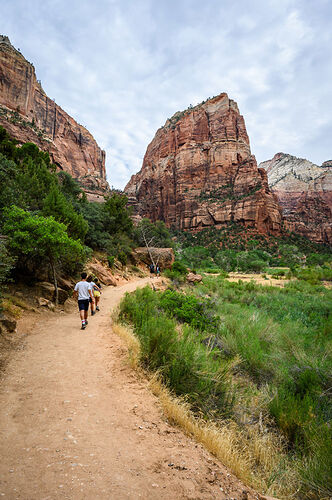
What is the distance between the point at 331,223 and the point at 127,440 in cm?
11756

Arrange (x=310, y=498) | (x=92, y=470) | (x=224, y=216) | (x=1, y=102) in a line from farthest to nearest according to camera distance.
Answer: (x=224, y=216), (x=1, y=102), (x=310, y=498), (x=92, y=470)

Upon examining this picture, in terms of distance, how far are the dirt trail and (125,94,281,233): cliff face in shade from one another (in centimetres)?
6431

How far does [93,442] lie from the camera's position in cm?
197

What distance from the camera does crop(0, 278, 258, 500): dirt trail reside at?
1508 millimetres

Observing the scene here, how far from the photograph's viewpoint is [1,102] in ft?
136

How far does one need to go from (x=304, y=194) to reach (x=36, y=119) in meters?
123

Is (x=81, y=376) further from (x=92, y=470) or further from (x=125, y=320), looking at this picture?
(x=125, y=320)

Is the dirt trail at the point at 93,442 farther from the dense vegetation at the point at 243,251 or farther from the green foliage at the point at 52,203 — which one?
the dense vegetation at the point at 243,251

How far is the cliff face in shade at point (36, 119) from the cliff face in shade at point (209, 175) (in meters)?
27.0

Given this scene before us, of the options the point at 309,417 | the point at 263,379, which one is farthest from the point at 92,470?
the point at 263,379

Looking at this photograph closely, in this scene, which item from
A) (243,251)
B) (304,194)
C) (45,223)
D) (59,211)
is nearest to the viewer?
(45,223)

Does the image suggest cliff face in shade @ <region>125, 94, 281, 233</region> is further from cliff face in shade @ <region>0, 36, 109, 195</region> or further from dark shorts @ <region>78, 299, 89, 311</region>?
dark shorts @ <region>78, 299, 89, 311</region>

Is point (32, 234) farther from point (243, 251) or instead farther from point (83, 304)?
point (243, 251)

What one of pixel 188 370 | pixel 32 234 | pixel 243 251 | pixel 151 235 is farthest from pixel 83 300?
pixel 243 251
